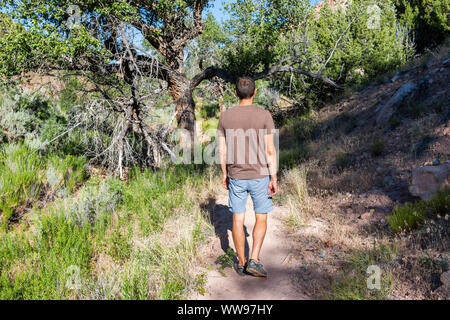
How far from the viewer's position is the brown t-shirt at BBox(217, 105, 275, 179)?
2.86 meters

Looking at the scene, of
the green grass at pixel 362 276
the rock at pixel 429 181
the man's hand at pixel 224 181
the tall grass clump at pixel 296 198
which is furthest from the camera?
the tall grass clump at pixel 296 198

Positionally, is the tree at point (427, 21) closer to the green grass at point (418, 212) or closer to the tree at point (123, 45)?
the tree at point (123, 45)

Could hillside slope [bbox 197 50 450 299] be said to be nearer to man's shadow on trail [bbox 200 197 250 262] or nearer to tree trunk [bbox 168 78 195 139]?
man's shadow on trail [bbox 200 197 250 262]

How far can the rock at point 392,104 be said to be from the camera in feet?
24.0

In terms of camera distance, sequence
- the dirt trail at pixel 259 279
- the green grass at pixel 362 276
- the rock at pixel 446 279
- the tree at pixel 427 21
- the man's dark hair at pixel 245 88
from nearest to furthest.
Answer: the rock at pixel 446 279 → the green grass at pixel 362 276 → the dirt trail at pixel 259 279 → the man's dark hair at pixel 245 88 → the tree at pixel 427 21

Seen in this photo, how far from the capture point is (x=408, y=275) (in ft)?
8.76

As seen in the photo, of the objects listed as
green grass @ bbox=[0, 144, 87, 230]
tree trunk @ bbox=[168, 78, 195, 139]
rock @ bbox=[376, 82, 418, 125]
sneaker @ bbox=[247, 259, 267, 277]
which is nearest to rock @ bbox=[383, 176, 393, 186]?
rock @ bbox=[376, 82, 418, 125]

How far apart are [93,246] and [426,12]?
22.1 meters

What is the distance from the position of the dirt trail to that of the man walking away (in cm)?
13

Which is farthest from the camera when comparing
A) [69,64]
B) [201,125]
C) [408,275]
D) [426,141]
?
[201,125]

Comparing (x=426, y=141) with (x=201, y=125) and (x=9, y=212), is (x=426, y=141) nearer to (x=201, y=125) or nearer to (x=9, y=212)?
(x=9, y=212)

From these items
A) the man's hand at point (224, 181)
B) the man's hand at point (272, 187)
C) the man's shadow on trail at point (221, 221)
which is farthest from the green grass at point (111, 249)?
the man's hand at point (272, 187)

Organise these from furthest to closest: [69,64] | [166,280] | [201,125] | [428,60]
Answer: [201,125], [428,60], [69,64], [166,280]

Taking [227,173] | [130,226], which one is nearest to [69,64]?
[130,226]
